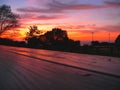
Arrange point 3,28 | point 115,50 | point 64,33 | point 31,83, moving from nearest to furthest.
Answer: point 31,83 < point 115,50 < point 3,28 < point 64,33

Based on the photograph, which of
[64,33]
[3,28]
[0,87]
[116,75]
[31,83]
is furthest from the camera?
[64,33]

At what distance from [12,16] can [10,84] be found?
84262 mm

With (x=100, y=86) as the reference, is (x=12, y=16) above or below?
above

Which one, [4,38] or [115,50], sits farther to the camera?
[4,38]

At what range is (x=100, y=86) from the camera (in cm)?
1290

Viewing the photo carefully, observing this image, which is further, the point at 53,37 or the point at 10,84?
the point at 53,37

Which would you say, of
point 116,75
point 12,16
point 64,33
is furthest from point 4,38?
point 116,75

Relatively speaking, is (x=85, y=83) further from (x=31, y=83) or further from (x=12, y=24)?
(x=12, y=24)

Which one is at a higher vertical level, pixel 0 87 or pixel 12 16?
pixel 12 16

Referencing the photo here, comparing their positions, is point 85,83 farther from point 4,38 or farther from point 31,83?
point 4,38

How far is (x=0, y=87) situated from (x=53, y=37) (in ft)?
299

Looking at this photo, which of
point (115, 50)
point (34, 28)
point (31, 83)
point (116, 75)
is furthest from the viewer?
point (34, 28)

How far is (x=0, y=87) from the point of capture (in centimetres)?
1249

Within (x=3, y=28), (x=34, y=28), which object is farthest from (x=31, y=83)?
(x=3, y=28)
